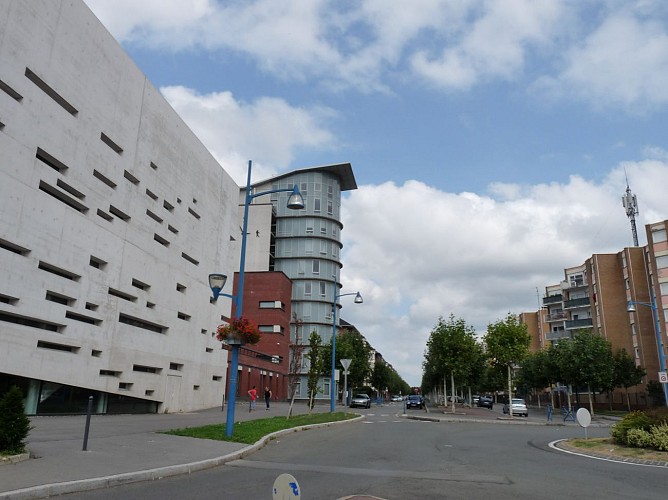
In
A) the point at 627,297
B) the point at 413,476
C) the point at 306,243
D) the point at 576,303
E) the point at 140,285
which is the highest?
the point at 306,243

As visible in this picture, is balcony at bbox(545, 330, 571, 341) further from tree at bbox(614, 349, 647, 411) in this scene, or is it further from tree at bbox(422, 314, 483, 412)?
tree at bbox(422, 314, 483, 412)

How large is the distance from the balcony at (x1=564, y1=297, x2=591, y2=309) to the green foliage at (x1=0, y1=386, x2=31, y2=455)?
85.7m

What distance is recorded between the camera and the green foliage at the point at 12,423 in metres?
9.63

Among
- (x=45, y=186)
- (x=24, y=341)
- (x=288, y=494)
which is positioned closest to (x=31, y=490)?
(x=288, y=494)

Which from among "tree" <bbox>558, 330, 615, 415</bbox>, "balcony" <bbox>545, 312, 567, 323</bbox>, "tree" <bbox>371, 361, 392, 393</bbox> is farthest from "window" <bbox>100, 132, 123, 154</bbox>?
"balcony" <bbox>545, 312, 567, 323</bbox>

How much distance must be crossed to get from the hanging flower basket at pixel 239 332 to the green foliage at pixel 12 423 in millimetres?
6560

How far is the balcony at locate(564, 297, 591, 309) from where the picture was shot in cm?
8412

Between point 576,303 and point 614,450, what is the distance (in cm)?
7630

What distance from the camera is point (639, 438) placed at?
50.5ft

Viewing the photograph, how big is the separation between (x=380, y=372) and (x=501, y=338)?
5835 centimetres

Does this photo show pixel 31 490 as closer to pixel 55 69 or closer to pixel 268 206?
pixel 55 69

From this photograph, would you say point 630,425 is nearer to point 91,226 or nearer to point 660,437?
point 660,437

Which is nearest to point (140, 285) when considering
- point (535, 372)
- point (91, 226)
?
point (91, 226)

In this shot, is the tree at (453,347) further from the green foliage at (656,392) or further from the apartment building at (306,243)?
the apartment building at (306,243)
